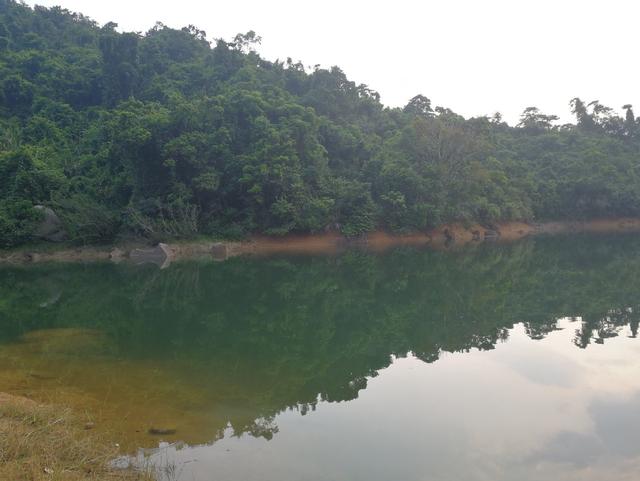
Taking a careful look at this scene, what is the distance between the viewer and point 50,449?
471cm

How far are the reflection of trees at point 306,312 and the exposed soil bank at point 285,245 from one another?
11.1 feet

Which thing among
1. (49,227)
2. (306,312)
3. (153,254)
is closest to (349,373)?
(306,312)

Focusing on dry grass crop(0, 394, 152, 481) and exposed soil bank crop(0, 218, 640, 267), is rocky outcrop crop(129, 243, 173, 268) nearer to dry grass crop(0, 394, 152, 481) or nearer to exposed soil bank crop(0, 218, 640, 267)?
exposed soil bank crop(0, 218, 640, 267)

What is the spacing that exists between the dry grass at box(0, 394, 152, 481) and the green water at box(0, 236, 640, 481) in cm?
43

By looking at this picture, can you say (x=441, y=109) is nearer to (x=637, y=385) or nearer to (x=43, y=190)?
(x=43, y=190)

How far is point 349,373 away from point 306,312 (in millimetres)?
5094

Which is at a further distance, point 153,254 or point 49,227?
point 49,227

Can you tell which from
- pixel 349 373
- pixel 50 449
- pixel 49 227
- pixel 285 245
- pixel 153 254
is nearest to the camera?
pixel 50 449

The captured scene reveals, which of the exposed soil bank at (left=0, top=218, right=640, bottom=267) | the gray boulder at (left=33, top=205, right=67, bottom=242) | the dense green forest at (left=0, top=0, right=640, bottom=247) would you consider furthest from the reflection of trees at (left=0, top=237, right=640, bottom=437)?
the dense green forest at (left=0, top=0, right=640, bottom=247)

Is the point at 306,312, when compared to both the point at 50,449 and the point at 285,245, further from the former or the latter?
the point at 285,245

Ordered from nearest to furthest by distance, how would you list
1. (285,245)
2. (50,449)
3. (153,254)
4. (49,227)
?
1. (50,449)
2. (153,254)
3. (49,227)
4. (285,245)

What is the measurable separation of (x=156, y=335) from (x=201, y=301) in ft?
13.2

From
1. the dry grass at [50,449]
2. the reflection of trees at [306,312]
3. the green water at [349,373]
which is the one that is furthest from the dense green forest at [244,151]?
the dry grass at [50,449]

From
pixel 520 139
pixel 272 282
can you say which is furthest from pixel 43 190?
pixel 520 139
